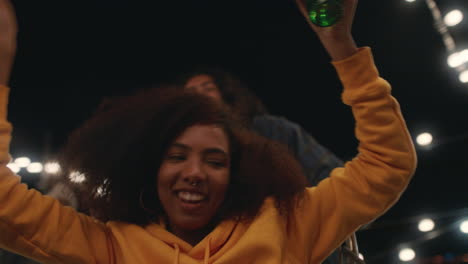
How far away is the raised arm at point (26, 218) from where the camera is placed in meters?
0.76

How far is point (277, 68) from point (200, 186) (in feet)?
9.61

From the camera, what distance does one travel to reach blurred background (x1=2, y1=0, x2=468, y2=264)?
284 cm

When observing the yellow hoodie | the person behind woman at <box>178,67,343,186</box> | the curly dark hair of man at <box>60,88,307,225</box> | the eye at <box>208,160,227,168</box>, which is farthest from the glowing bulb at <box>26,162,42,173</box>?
the eye at <box>208,160,227,168</box>

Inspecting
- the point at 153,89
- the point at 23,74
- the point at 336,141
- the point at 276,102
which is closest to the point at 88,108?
the point at 23,74

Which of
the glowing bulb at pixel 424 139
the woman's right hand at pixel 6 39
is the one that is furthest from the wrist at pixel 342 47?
the glowing bulb at pixel 424 139

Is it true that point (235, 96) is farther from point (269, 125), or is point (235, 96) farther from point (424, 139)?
point (424, 139)

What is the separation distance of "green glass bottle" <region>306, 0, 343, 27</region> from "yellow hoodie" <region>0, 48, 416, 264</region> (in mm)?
92

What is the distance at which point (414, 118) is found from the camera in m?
3.59

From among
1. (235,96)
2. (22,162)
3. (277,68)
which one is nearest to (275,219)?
(235,96)

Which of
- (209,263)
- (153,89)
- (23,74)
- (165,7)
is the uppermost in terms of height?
(165,7)

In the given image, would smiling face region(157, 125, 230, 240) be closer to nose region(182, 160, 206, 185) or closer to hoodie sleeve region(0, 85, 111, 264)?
nose region(182, 160, 206, 185)

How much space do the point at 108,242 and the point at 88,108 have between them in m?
3.33

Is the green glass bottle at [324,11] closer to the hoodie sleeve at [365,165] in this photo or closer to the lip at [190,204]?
the hoodie sleeve at [365,165]

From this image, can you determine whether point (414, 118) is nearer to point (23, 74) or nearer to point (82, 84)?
point (82, 84)
